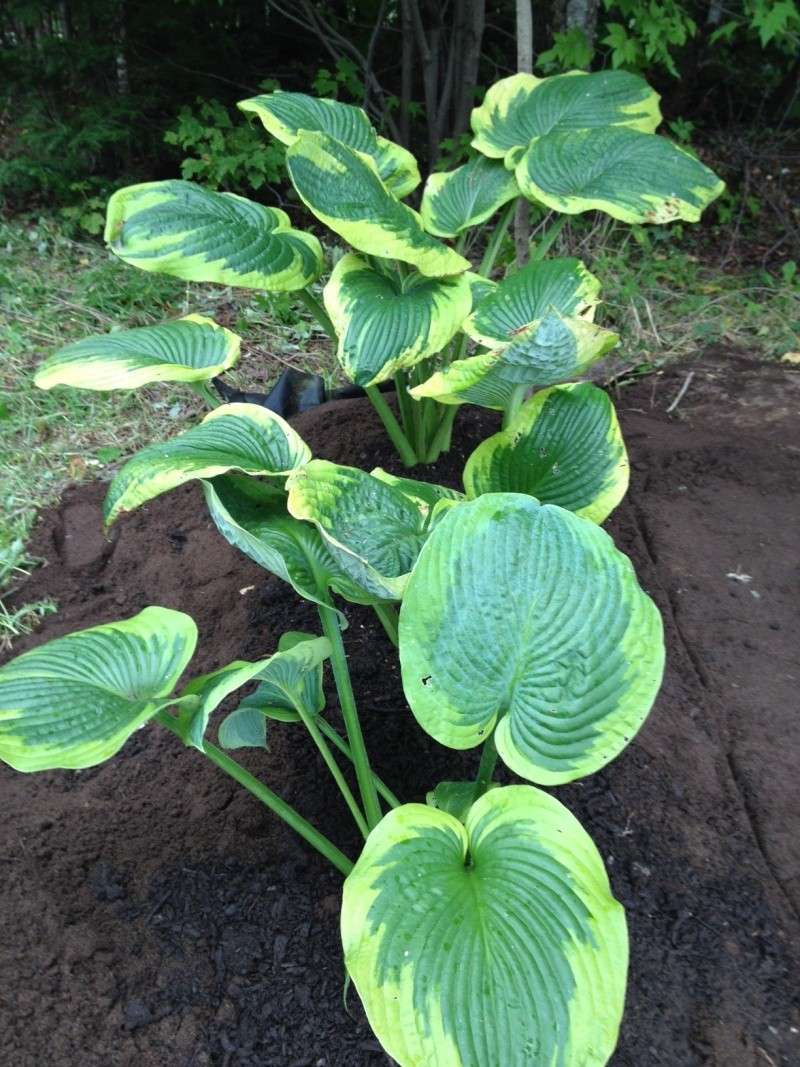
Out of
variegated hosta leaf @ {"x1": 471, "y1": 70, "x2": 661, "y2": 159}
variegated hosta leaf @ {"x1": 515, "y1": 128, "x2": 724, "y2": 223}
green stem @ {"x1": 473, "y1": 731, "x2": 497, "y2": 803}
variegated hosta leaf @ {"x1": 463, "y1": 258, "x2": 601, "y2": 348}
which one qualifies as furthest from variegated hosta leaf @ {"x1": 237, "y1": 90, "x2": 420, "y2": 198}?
green stem @ {"x1": 473, "y1": 731, "x2": 497, "y2": 803}

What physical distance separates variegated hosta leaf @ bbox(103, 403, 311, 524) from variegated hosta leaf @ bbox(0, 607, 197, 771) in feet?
0.54

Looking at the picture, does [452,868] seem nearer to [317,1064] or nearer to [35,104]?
[317,1064]

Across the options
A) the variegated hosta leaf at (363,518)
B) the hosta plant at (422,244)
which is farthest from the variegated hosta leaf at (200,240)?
the variegated hosta leaf at (363,518)

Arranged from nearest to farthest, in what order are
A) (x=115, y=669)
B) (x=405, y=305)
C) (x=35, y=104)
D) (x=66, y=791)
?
(x=115, y=669), (x=66, y=791), (x=405, y=305), (x=35, y=104)

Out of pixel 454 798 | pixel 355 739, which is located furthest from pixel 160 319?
pixel 454 798

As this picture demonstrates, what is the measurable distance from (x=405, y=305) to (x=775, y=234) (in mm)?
2569

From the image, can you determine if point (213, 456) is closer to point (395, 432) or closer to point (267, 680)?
point (267, 680)

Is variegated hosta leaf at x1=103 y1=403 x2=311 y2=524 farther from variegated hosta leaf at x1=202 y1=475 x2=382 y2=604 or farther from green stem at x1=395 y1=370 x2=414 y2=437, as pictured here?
green stem at x1=395 y1=370 x2=414 y2=437

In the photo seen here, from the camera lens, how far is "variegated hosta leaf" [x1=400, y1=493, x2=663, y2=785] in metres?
0.93

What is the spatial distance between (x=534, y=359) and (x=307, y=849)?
794 millimetres

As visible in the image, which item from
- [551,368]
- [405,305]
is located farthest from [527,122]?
[551,368]

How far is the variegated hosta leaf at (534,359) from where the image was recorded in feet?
4.07

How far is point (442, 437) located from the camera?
6.71 feet

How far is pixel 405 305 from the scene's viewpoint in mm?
1622
